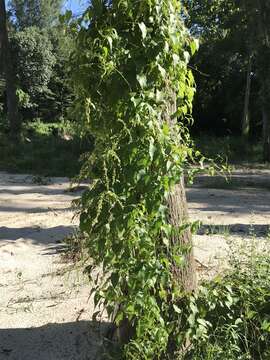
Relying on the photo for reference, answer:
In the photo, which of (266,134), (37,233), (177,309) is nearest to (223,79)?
(266,134)

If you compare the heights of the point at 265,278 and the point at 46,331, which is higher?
the point at 265,278

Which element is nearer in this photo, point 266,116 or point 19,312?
point 19,312

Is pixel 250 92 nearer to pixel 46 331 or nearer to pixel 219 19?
pixel 219 19

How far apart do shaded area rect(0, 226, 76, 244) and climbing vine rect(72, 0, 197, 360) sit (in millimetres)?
3836

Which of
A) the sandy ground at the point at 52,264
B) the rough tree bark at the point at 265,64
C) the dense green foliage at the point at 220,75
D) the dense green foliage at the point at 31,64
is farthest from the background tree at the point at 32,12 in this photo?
the sandy ground at the point at 52,264


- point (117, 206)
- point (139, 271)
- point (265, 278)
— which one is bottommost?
point (265, 278)

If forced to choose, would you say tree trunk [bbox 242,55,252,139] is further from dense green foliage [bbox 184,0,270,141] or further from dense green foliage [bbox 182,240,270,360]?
dense green foliage [bbox 182,240,270,360]

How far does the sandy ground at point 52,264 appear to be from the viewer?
3.76m

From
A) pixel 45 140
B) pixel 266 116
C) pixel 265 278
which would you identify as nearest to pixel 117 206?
pixel 265 278

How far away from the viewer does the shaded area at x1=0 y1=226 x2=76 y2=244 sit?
6.76 m

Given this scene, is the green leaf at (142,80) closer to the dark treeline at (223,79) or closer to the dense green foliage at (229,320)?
the dense green foliage at (229,320)

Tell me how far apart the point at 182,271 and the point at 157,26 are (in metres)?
1.46

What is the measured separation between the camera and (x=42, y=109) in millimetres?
29750

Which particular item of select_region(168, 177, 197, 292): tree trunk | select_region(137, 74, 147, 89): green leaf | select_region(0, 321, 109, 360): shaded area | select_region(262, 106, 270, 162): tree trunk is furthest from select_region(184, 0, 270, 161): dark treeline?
select_region(137, 74, 147, 89): green leaf
